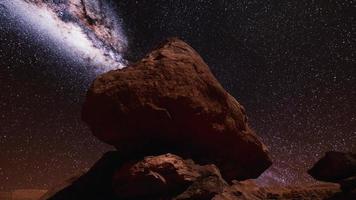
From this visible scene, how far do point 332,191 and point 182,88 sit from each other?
3.73 meters

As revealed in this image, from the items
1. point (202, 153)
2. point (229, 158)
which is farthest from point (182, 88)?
point (229, 158)

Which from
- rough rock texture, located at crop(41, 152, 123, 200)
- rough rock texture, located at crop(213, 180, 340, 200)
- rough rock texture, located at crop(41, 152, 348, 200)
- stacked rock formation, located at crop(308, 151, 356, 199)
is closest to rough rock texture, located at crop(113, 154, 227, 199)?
rough rock texture, located at crop(41, 152, 348, 200)

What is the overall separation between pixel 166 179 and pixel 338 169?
3460mm

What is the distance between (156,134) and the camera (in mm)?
7395

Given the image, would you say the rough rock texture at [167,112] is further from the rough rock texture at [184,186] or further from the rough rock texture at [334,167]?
the rough rock texture at [334,167]

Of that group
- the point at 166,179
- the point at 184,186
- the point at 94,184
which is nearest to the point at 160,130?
the point at 166,179

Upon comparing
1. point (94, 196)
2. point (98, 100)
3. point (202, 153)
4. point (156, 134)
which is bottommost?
point (94, 196)

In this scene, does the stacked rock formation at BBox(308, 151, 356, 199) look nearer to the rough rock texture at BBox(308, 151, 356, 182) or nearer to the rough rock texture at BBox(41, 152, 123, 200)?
the rough rock texture at BBox(308, 151, 356, 182)

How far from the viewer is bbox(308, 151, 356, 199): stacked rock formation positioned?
6.15 m

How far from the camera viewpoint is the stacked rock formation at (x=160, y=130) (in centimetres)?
662

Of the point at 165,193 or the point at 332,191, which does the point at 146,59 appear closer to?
the point at 165,193

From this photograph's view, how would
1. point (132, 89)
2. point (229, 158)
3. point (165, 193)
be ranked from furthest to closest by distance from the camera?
point (229, 158)
point (132, 89)
point (165, 193)

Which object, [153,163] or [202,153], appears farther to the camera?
[202,153]

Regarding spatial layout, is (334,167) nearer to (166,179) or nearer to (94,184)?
(166,179)
